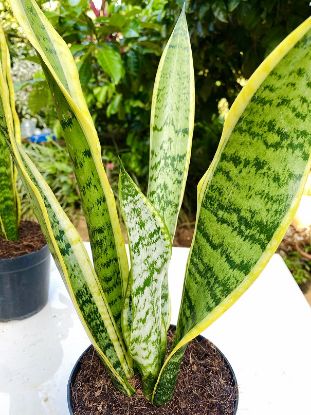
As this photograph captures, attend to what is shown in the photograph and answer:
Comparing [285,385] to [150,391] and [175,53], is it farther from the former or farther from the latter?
[175,53]

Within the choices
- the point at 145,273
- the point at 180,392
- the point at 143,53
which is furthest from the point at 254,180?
the point at 143,53

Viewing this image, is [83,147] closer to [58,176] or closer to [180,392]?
[180,392]

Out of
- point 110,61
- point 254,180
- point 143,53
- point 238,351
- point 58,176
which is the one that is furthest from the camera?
point 58,176

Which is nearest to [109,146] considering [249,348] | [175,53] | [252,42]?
[252,42]

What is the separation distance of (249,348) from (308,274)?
1122 mm

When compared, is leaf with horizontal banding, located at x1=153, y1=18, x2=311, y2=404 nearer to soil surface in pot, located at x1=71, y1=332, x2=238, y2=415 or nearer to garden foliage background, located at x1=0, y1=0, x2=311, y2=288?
soil surface in pot, located at x1=71, y1=332, x2=238, y2=415

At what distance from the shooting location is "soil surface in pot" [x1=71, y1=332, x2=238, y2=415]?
0.45m

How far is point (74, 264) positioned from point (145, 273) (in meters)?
0.07

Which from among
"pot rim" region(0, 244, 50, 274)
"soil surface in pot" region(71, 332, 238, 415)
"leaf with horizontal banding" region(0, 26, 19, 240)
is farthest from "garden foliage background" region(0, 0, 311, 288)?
"soil surface in pot" region(71, 332, 238, 415)

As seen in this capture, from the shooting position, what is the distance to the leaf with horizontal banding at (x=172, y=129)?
0.45 metres

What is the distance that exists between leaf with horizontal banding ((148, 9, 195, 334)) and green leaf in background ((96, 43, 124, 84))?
1.99 ft

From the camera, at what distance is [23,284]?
0.74 metres

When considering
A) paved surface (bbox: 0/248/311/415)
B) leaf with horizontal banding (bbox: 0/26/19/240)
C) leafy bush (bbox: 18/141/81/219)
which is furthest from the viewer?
leafy bush (bbox: 18/141/81/219)

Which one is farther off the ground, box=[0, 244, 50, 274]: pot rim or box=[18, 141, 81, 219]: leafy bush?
box=[0, 244, 50, 274]: pot rim
